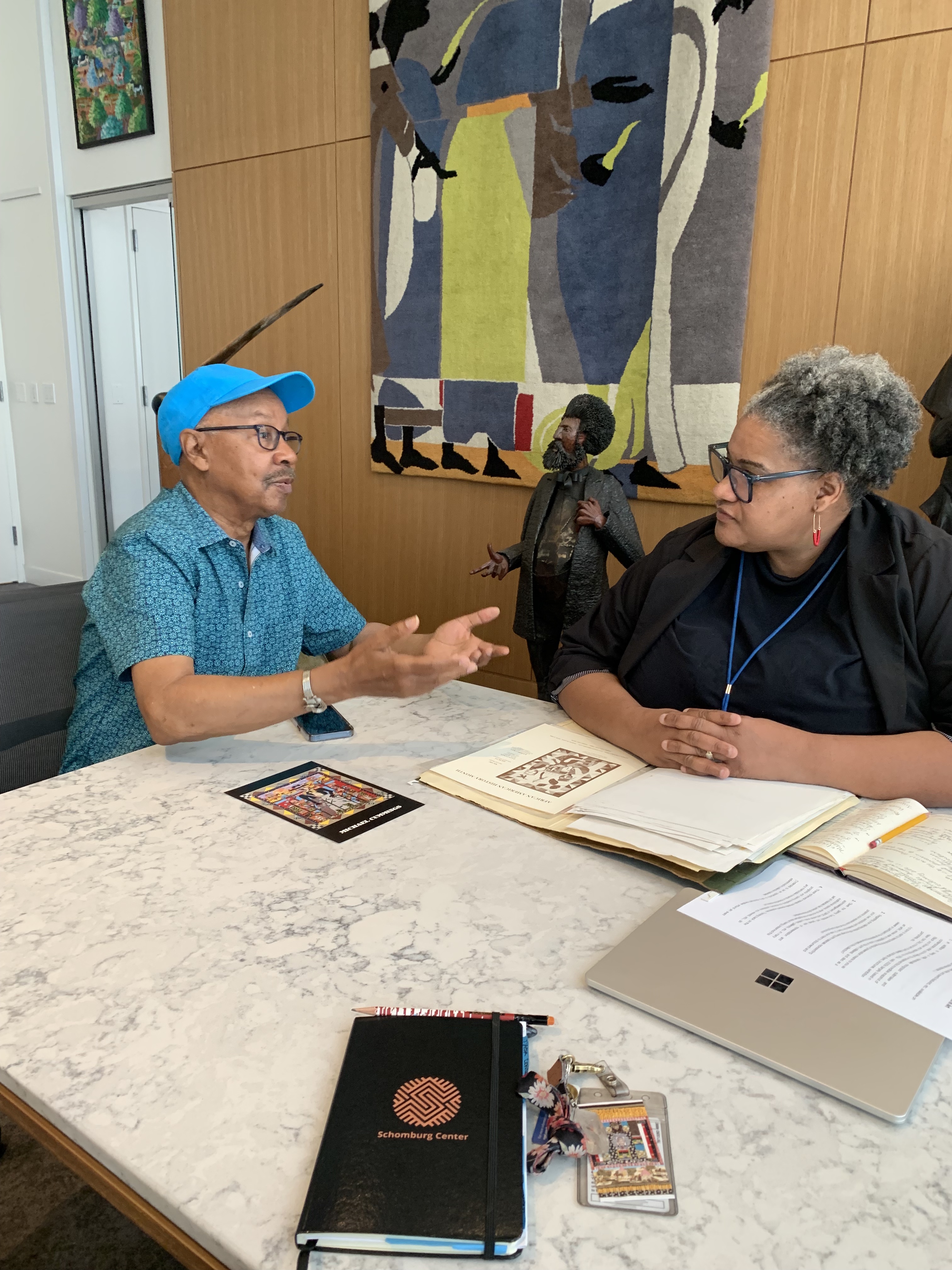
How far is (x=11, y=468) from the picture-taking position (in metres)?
5.80

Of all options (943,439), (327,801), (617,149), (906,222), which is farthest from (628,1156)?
(617,149)

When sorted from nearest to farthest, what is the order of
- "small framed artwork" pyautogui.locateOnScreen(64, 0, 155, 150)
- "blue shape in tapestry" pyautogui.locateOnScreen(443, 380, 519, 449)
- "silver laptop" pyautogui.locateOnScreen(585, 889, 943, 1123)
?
1. "silver laptop" pyautogui.locateOnScreen(585, 889, 943, 1123)
2. "blue shape in tapestry" pyautogui.locateOnScreen(443, 380, 519, 449)
3. "small framed artwork" pyautogui.locateOnScreen(64, 0, 155, 150)

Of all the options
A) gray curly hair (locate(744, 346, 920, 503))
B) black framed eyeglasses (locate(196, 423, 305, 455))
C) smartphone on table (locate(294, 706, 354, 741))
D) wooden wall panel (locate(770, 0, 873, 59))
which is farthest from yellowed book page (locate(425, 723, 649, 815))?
wooden wall panel (locate(770, 0, 873, 59))

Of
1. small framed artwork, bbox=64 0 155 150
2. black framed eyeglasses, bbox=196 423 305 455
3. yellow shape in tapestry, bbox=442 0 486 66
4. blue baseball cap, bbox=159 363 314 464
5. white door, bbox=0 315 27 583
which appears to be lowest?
white door, bbox=0 315 27 583

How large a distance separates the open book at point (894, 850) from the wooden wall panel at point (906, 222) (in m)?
1.83

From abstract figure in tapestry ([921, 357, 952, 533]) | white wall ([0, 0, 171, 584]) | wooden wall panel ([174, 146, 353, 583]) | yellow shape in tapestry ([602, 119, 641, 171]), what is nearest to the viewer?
abstract figure in tapestry ([921, 357, 952, 533])

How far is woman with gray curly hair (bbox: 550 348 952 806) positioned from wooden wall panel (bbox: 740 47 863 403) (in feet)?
4.93

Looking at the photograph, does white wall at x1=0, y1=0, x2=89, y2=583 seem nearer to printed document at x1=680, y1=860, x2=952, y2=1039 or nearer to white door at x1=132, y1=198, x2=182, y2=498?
white door at x1=132, y1=198, x2=182, y2=498

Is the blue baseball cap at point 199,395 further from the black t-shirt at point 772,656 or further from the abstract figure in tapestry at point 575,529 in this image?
the abstract figure in tapestry at point 575,529

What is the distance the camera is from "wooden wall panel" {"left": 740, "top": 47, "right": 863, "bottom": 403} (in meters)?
2.60

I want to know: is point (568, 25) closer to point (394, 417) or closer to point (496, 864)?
point (394, 417)

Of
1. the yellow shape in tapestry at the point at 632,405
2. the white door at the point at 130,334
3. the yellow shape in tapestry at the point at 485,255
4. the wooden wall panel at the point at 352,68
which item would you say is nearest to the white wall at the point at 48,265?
the white door at the point at 130,334

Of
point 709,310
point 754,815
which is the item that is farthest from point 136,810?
point 709,310

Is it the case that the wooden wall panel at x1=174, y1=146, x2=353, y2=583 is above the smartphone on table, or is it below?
above
